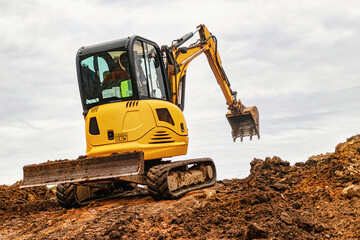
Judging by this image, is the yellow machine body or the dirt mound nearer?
the yellow machine body

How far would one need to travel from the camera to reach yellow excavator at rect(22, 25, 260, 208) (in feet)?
27.1

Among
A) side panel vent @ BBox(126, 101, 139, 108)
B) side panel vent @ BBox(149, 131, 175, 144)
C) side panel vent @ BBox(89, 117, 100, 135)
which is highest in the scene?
side panel vent @ BBox(126, 101, 139, 108)

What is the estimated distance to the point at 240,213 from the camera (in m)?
6.67

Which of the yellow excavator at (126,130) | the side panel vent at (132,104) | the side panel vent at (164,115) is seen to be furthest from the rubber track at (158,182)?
the side panel vent at (132,104)

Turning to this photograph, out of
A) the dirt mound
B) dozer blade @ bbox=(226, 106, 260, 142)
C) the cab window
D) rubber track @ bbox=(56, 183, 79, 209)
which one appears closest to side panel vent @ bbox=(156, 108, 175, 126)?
the cab window

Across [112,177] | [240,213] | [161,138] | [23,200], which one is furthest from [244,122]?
[240,213]

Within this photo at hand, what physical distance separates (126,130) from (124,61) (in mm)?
1552

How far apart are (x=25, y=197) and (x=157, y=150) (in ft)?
18.2

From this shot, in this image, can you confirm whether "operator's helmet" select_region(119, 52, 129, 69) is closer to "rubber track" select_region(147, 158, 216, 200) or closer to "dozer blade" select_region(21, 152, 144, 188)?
"dozer blade" select_region(21, 152, 144, 188)

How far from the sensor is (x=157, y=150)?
28.7 feet

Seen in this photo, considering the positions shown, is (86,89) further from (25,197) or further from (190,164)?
(25,197)

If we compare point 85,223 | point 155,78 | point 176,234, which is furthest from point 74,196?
point 176,234

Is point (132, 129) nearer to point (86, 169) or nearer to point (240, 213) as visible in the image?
point (86, 169)

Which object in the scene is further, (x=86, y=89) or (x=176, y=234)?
(x=86, y=89)
